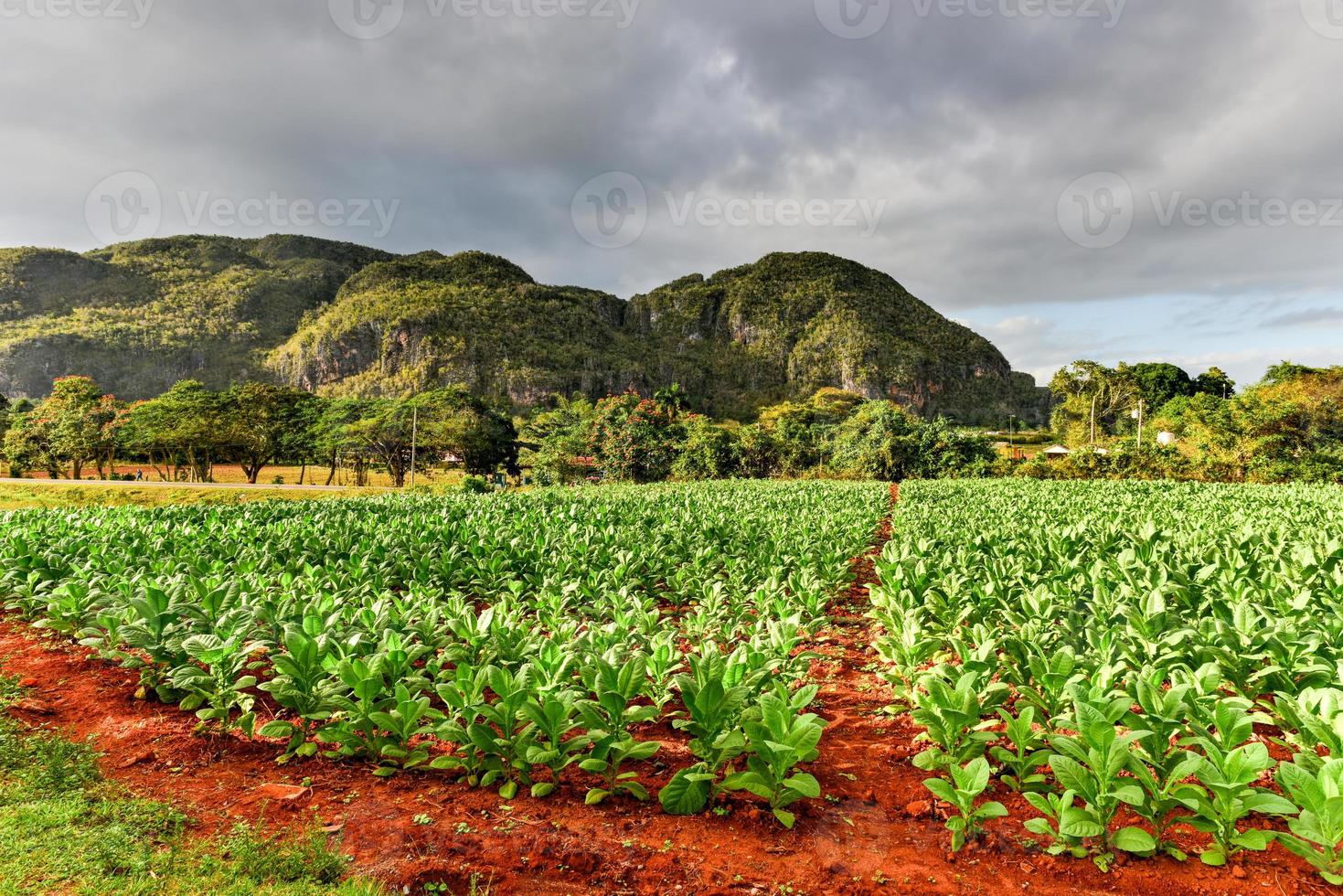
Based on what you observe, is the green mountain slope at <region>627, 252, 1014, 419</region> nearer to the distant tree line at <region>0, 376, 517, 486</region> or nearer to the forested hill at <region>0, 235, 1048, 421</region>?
the forested hill at <region>0, 235, 1048, 421</region>

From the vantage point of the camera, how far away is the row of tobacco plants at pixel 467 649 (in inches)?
108

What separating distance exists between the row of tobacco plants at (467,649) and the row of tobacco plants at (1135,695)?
0.82 meters

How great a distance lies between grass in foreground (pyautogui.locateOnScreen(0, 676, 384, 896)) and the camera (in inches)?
82.0

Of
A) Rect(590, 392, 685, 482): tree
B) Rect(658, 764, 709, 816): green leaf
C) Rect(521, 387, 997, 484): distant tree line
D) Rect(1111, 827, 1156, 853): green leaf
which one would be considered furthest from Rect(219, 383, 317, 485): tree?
Rect(1111, 827, 1156, 853): green leaf

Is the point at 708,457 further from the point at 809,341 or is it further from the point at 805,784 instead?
the point at 809,341

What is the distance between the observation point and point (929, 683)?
108 inches

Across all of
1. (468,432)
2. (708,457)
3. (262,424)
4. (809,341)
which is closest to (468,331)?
(809,341)

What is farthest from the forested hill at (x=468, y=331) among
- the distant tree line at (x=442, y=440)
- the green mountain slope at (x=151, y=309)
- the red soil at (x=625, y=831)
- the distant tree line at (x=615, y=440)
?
the red soil at (x=625, y=831)

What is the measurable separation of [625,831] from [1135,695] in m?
2.49

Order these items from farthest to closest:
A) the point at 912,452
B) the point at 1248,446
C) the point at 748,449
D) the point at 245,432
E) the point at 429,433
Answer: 1. the point at 429,433
2. the point at 245,432
3. the point at 748,449
4. the point at 912,452
5. the point at 1248,446

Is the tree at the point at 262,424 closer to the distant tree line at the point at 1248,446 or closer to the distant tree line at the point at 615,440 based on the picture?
the distant tree line at the point at 615,440

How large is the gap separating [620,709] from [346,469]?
206 ft

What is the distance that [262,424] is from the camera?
46.6m

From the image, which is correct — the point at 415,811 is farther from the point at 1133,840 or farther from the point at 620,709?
the point at 1133,840
